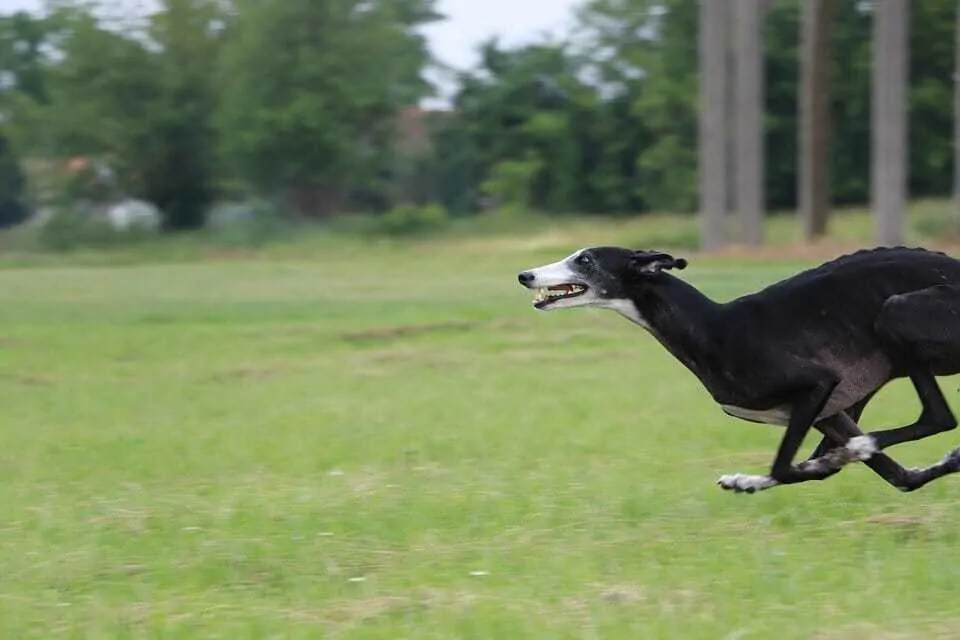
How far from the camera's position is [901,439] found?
8781mm

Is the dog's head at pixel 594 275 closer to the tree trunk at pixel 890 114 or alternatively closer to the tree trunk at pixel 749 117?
the tree trunk at pixel 890 114

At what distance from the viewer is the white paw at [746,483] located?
29.5ft

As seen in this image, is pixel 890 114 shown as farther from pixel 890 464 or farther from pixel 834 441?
pixel 890 464

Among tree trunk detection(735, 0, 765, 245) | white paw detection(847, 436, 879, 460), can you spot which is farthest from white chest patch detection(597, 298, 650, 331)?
tree trunk detection(735, 0, 765, 245)

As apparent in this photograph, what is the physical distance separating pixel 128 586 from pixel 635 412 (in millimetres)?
8096

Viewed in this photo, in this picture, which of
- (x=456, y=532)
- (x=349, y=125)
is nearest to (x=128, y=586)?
(x=456, y=532)

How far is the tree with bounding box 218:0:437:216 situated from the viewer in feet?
223

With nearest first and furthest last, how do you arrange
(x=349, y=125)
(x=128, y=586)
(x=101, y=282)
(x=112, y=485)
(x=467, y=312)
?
(x=128, y=586) → (x=112, y=485) → (x=467, y=312) → (x=101, y=282) → (x=349, y=125)

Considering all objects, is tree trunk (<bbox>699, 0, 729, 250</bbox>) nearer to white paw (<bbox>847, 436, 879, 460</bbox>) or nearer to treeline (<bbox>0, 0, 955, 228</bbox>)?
treeline (<bbox>0, 0, 955, 228</bbox>)

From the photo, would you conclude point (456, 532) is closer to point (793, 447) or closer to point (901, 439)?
point (793, 447)

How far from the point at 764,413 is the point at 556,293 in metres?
1.37

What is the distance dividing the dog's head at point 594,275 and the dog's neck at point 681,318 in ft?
0.35

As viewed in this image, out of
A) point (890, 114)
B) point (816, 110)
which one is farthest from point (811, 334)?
point (816, 110)

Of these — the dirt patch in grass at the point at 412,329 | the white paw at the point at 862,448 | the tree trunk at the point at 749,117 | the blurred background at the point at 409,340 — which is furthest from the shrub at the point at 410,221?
the white paw at the point at 862,448
